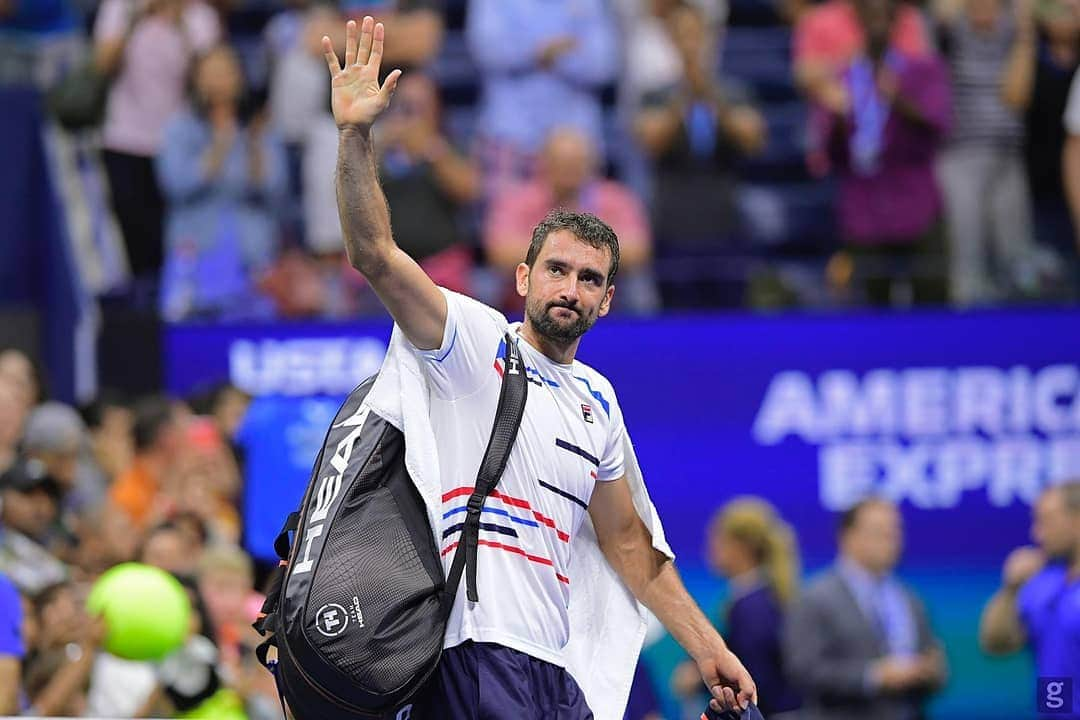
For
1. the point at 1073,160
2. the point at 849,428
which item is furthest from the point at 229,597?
the point at 1073,160

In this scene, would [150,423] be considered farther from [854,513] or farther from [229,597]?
[854,513]

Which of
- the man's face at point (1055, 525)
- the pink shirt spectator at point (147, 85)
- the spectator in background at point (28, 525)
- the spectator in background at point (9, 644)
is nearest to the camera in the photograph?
the spectator in background at point (9, 644)

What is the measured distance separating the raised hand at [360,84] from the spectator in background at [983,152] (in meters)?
7.37

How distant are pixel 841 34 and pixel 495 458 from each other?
26.4 ft

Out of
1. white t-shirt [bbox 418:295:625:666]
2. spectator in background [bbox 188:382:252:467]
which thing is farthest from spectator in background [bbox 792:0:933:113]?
white t-shirt [bbox 418:295:625:666]

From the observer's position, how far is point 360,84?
16.1ft

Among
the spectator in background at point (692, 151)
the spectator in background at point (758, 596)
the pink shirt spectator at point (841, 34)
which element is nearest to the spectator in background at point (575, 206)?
the spectator in background at point (692, 151)

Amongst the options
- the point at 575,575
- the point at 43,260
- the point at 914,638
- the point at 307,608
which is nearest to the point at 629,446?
the point at 575,575

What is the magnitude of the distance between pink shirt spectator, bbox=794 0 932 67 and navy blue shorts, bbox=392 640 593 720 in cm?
771

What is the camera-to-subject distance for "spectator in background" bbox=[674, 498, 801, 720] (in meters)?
9.74

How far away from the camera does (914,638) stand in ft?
32.8

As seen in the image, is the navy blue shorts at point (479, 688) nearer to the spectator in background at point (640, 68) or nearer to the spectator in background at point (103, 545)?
the spectator in background at point (103, 545)

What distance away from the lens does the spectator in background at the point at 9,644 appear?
21.8 ft

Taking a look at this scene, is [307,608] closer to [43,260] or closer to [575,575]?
[575,575]
